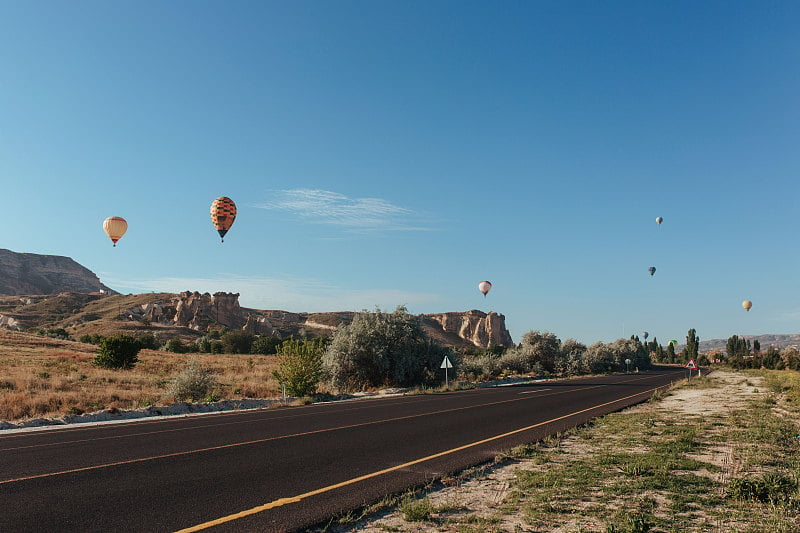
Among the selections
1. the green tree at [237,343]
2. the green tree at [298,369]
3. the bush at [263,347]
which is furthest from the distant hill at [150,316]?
the green tree at [298,369]

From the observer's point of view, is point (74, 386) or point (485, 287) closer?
point (74, 386)

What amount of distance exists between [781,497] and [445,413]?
1265 cm

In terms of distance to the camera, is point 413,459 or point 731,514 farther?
point 413,459

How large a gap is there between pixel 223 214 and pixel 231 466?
3883cm

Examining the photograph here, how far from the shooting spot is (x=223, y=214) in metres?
45.6

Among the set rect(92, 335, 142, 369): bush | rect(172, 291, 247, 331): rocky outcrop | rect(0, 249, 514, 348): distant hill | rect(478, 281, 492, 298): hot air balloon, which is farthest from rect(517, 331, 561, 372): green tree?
rect(172, 291, 247, 331): rocky outcrop

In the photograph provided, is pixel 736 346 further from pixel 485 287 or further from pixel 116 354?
pixel 116 354

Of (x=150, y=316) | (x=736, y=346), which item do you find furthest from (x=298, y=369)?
(x=736, y=346)

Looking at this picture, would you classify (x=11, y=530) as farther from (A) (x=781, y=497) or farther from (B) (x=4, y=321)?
(B) (x=4, y=321)

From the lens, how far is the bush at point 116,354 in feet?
152

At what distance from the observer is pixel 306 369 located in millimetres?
29109

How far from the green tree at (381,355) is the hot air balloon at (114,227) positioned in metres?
29.4

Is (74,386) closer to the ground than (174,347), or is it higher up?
higher up

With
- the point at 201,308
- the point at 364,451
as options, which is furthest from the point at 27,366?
the point at 201,308
